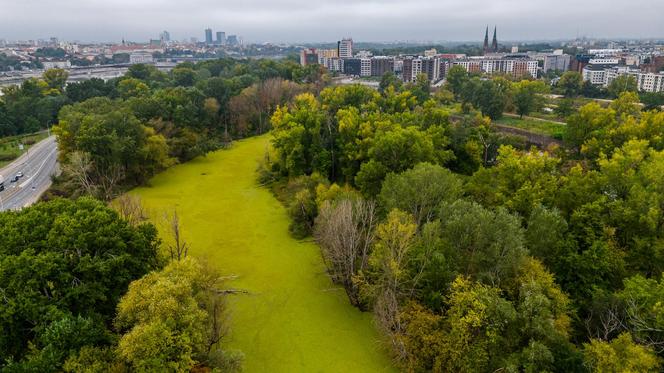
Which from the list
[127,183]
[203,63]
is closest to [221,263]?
[127,183]

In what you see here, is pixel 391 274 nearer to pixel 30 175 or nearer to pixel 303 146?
pixel 303 146

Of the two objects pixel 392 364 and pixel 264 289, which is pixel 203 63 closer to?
pixel 264 289

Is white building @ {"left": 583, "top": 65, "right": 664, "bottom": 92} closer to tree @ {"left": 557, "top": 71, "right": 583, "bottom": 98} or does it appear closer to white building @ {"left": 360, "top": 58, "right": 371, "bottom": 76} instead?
tree @ {"left": 557, "top": 71, "right": 583, "bottom": 98}

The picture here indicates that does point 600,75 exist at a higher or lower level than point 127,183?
higher

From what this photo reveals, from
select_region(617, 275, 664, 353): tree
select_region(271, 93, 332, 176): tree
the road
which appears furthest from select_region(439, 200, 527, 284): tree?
the road

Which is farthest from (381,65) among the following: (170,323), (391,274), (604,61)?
(170,323)
